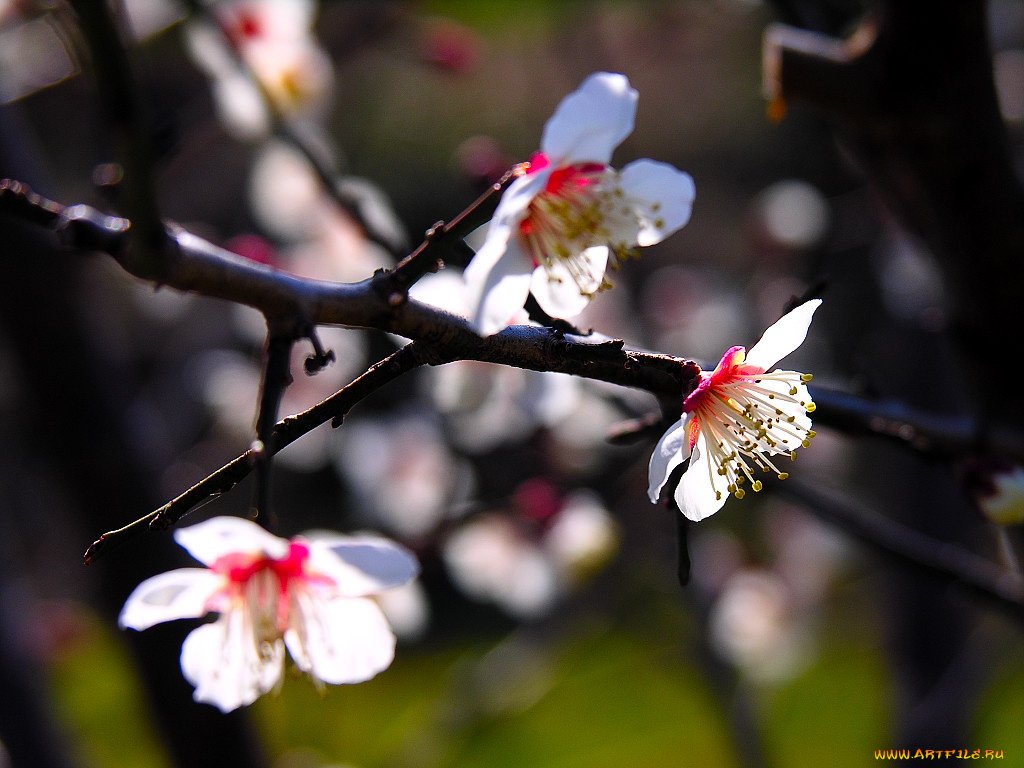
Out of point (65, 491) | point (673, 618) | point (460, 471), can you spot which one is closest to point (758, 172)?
point (673, 618)

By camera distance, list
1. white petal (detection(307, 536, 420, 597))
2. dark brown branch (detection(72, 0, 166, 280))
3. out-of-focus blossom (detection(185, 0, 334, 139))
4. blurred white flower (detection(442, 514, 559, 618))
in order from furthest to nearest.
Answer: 1. blurred white flower (detection(442, 514, 559, 618))
2. out-of-focus blossom (detection(185, 0, 334, 139))
3. white petal (detection(307, 536, 420, 597))
4. dark brown branch (detection(72, 0, 166, 280))

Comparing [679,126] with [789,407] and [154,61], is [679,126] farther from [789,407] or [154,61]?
[789,407]

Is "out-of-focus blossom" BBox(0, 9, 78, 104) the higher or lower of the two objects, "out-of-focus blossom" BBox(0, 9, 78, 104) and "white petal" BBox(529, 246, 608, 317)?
the higher

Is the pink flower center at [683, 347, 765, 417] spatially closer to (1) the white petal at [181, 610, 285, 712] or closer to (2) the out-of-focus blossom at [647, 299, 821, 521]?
(2) the out-of-focus blossom at [647, 299, 821, 521]

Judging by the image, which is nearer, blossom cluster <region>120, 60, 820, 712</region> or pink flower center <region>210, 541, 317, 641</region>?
blossom cluster <region>120, 60, 820, 712</region>

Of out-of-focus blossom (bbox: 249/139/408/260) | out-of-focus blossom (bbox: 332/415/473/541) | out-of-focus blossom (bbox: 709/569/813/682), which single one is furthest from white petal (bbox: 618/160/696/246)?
out-of-focus blossom (bbox: 709/569/813/682)

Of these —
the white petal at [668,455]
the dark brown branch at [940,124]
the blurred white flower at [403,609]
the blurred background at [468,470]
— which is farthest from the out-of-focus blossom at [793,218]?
the white petal at [668,455]
